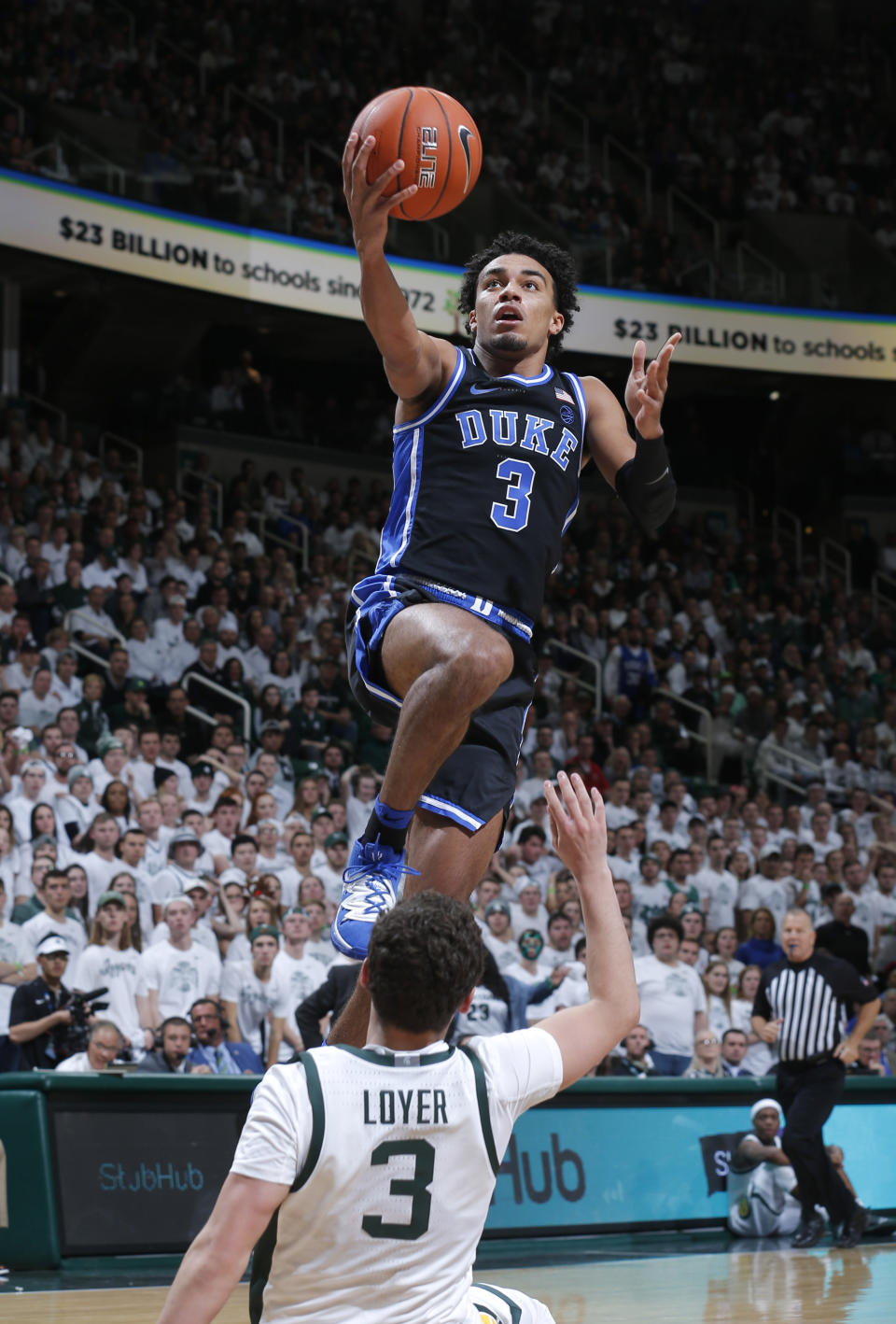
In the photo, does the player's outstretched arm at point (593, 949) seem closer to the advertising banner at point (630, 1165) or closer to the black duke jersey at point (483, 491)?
the black duke jersey at point (483, 491)

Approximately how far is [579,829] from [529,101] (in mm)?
23126

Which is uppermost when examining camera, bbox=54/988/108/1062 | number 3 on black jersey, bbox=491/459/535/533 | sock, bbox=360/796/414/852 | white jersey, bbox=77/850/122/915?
number 3 on black jersey, bbox=491/459/535/533

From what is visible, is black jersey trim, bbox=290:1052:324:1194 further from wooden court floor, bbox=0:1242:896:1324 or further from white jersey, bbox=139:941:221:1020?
white jersey, bbox=139:941:221:1020

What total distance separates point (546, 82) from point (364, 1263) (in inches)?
962

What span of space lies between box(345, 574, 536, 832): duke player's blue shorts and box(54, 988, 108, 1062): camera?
5.13m

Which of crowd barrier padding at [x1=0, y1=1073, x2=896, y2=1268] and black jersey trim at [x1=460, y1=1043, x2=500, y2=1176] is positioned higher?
black jersey trim at [x1=460, y1=1043, x2=500, y2=1176]

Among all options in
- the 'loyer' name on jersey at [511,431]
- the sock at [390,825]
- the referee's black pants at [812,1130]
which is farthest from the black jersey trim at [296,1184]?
the referee's black pants at [812,1130]

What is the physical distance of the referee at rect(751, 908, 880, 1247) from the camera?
31.9 ft

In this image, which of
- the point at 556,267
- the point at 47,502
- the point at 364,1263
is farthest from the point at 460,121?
the point at 47,502

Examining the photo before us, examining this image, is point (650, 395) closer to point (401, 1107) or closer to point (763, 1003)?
point (401, 1107)

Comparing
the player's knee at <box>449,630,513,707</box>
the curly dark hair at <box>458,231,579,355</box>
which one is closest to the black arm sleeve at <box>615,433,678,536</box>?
the curly dark hair at <box>458,231,579,355</box>

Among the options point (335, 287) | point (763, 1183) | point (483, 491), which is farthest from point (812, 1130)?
point (335, 287)

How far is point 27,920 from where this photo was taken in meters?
10.1

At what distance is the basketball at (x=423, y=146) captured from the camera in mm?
4168
